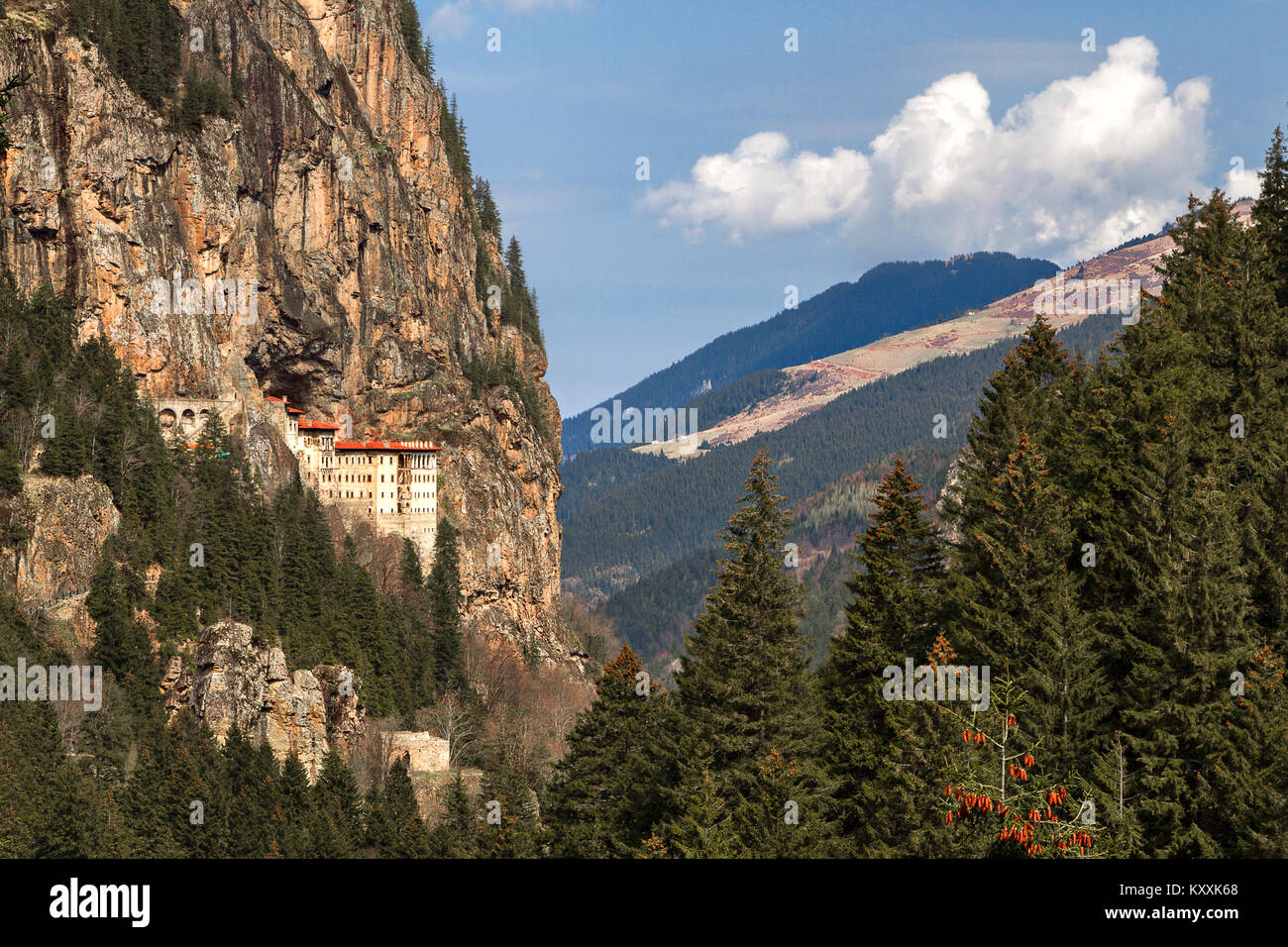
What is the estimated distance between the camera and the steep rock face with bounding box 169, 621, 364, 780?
100312 millimetres

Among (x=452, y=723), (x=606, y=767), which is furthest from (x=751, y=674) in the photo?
(x=452, y=723)

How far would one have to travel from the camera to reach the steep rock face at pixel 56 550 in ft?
334

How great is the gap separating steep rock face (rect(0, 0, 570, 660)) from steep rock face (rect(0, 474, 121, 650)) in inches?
869

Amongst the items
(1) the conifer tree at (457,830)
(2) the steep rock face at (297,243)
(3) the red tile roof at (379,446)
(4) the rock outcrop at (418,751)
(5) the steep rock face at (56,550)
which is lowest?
(1) the conifer tree at (457,830)

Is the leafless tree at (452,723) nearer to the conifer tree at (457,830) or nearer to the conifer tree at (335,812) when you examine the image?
the conifer tree at (335,812)

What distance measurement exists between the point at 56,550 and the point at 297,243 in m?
55.9

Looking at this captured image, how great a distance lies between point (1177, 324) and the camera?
1981 inches

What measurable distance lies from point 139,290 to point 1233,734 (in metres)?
113

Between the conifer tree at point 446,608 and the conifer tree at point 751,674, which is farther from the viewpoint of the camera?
the conifer tree at point 446,608

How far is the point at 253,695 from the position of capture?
102 meters

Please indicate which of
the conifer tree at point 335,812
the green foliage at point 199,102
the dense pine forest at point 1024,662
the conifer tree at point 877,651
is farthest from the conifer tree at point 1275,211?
the green foliage at point 199,102

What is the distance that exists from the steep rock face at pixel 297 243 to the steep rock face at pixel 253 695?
27733 mm

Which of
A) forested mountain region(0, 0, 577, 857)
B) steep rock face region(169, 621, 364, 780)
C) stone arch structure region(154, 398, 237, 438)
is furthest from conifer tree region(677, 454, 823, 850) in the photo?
stone arch structure region(154, 398, 237, 438)
